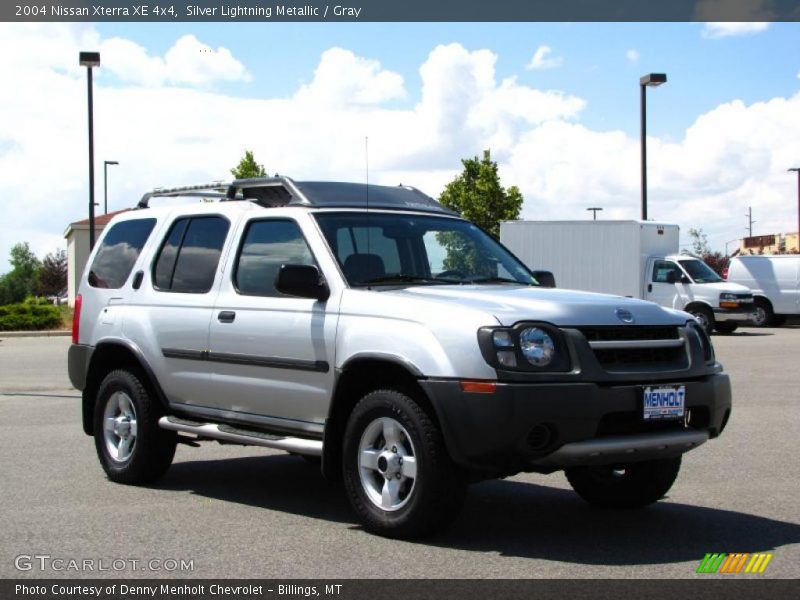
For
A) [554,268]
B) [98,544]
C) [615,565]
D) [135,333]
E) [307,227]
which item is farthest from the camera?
[554,268]

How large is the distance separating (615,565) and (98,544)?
8.97 ft

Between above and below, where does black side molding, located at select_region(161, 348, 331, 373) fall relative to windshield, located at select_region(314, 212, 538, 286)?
below

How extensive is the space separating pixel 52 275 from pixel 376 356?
101 meters

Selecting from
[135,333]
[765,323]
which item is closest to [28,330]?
[765,323]

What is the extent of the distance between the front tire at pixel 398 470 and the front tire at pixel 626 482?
4.73ft

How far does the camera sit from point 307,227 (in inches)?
285

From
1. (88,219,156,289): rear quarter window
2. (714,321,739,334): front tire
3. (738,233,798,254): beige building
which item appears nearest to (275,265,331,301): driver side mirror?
(88,219,156,289): rear quarter window

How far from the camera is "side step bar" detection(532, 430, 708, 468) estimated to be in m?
5.87

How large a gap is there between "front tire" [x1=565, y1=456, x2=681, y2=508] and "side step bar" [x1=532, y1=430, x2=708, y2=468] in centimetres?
72

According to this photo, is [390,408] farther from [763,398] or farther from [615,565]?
[763,398]

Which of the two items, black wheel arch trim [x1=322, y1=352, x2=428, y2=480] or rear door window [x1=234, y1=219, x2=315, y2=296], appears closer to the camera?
black wheel arch trim [x1=322, y1=352, x2=428, y2=480]

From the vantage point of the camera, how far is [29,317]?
3316cm

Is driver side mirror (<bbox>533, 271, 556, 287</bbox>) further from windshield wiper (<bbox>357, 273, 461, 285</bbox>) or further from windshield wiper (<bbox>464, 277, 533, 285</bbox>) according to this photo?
windshield wiper (<bbox>357, 273, 461, 285</bbox>)

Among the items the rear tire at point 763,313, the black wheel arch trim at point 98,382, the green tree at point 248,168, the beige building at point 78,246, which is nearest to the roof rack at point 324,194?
the black wheel arch trim at point 98,382
